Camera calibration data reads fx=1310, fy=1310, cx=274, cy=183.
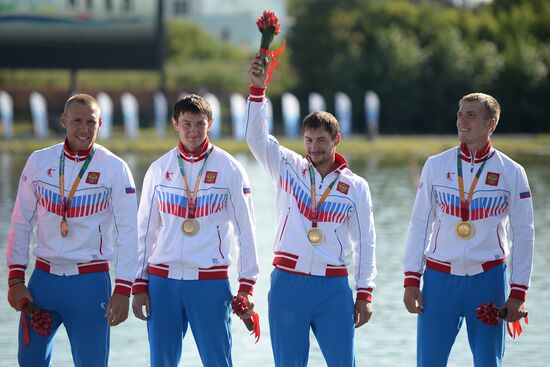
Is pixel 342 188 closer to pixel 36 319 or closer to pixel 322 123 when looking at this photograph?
pixel 322 123

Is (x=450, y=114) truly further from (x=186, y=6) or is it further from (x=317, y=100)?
(x=186, y=6)

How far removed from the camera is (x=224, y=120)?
6394cm

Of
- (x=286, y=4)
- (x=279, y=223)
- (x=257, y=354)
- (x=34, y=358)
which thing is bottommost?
(x=257, y=354)

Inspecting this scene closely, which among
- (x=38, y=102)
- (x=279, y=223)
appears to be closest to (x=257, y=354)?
(x=279, y=223)

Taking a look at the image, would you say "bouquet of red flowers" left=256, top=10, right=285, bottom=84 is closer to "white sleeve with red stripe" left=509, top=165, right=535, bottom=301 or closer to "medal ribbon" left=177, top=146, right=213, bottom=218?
"medal ribbon" left=177, top=146, right=213, bottom=218

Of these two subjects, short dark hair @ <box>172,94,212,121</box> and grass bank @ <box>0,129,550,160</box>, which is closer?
short dark hair @ <box>172,94,212,121</box>

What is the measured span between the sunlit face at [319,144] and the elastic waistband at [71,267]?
54.0 inches

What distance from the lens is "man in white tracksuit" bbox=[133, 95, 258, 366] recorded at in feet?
24.7

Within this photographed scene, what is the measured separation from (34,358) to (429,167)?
2542 mm

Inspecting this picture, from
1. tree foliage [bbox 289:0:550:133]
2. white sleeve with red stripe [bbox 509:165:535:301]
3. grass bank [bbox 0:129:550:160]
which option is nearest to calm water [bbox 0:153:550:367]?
white sleeve with red stripe [bbox 509:165:535:301]

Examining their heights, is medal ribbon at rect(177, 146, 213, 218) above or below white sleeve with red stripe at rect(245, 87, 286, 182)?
below

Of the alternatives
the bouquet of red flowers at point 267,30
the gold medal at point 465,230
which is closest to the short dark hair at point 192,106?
the bouquet of red flowers at point 267,30

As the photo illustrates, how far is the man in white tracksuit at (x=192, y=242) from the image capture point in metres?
7.53

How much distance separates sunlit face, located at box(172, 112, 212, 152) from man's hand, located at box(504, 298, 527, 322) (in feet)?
6.62
